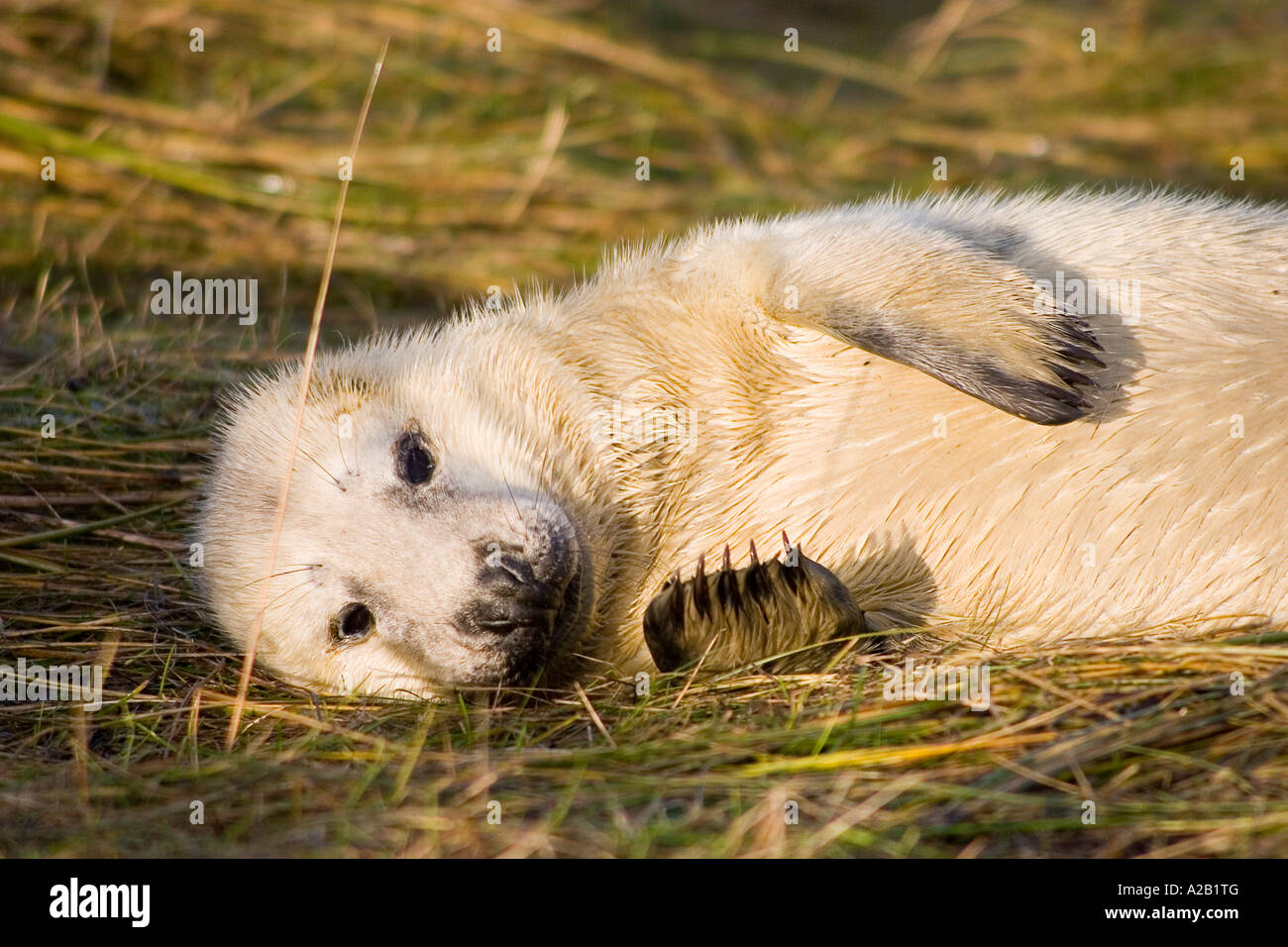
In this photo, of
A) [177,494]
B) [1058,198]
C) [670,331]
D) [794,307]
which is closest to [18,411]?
[177,494]

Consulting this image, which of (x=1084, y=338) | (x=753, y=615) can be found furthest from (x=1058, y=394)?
(x=753, y=615)

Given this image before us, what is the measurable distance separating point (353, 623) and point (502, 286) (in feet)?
9.60

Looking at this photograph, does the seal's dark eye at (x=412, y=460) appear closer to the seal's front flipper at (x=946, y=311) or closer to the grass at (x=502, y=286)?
the grass at (x=502, y=286)

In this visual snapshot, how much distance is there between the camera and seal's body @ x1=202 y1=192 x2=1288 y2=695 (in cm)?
296

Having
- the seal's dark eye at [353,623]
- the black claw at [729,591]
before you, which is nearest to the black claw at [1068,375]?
the black claw at [729,591]

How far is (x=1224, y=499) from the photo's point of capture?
9.46 ft

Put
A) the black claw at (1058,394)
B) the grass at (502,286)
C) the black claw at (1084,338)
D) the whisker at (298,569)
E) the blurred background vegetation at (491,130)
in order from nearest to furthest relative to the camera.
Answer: the grass at (502,286)
the black claw at (1058,394)
the black claw at (1084,338)
the whisker at (298,569)
the blurred background vegetation at (491,130)

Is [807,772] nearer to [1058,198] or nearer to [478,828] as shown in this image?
[478,828]

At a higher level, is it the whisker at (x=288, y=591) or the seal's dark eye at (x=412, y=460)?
the seal's dark eye at (x=412, y=460)

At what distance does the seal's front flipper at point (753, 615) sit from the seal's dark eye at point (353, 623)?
0.69 m

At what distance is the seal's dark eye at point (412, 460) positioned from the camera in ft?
10.7

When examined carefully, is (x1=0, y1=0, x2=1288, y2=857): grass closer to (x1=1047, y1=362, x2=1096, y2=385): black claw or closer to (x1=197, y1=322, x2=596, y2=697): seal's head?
(x1=197, y1=322, x2=596, y2=697): seal's head

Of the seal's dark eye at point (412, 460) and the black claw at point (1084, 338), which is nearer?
the black claw at point (1084, 338)
